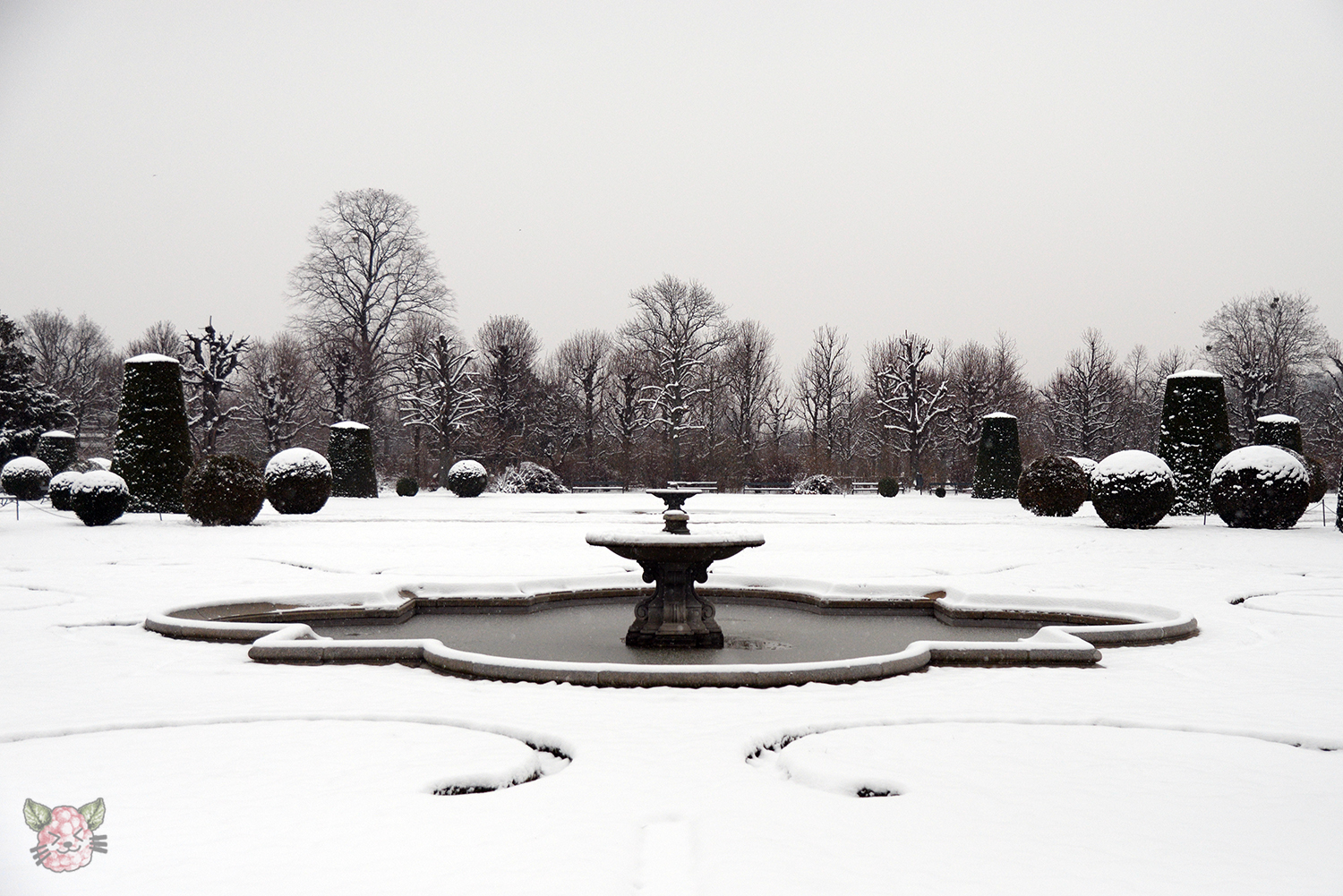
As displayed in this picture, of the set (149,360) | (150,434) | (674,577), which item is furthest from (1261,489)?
(149,360)

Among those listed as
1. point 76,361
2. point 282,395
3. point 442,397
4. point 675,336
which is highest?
point 675,336

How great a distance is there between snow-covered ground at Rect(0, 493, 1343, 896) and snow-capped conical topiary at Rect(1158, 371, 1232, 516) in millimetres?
13555

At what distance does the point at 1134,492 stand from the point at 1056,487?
4.32 metres

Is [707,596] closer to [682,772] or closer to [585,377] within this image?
[682,772]

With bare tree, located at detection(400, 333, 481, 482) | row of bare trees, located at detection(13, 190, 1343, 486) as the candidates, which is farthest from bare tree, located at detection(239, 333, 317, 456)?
bare tree, located at detection(400, 333, 481, 482)

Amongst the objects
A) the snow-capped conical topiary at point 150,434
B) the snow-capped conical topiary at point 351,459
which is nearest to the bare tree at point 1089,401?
the snow-capped conical topiary at point 351,459

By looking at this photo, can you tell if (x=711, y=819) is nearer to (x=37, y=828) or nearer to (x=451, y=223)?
(x=37, y=828)

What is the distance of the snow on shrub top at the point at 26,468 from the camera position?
28.4 metres

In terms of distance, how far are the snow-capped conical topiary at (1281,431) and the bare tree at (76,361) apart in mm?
51586

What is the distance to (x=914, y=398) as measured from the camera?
1820 inches

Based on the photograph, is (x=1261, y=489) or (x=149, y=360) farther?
(x=149, y=360)

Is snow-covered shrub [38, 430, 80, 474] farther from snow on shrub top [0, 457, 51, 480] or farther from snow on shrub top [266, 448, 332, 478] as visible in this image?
snow on shrub top [266, 448, 332, 478]

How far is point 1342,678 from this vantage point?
6223 millimetres

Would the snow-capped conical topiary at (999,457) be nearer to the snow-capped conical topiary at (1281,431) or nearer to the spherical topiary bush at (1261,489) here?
the snow-capped conical topiary at (1281,431)
